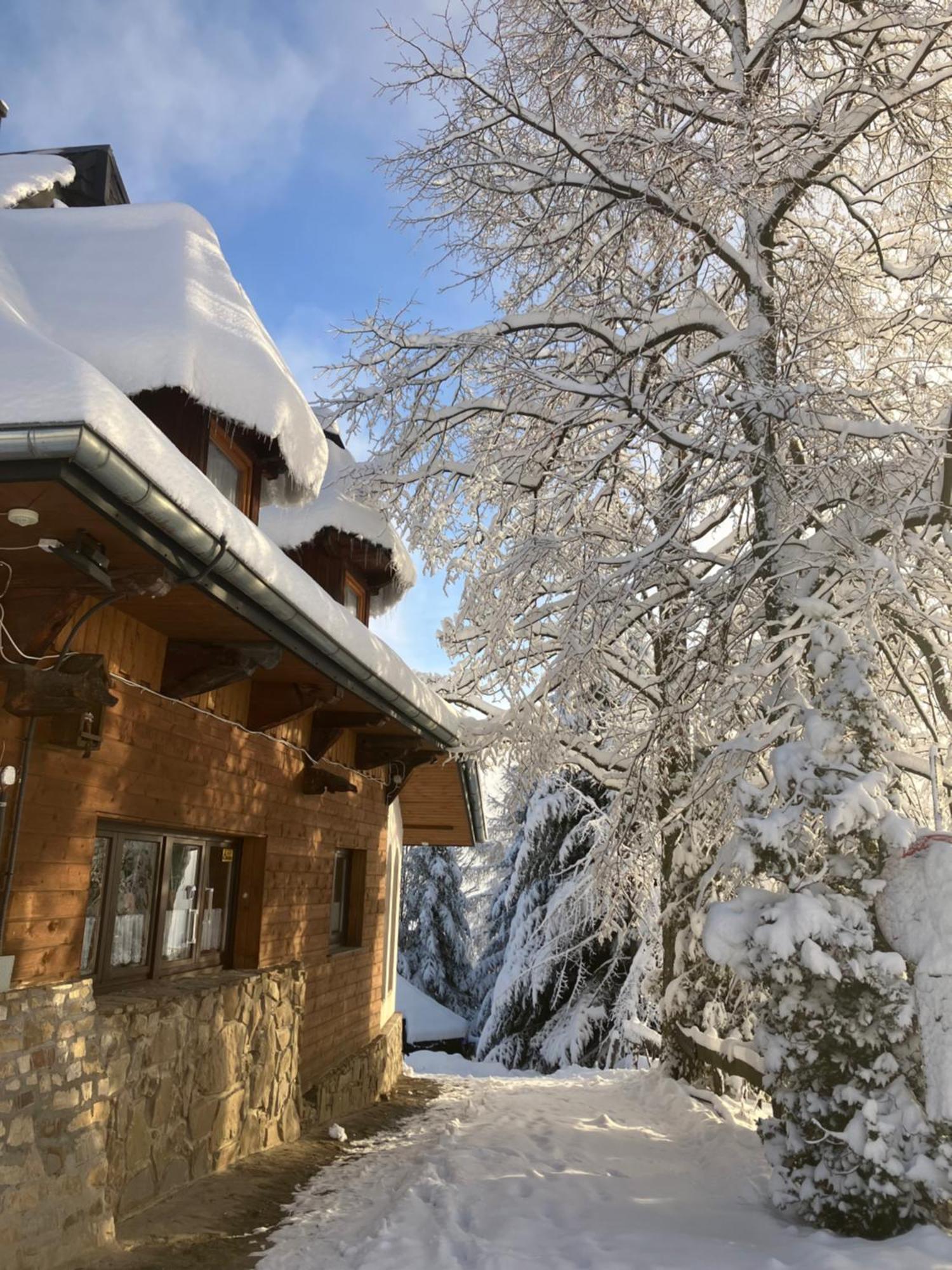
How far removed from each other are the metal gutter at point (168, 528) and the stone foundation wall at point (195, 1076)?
2.13 m

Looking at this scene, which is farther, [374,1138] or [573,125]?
[374,1138]

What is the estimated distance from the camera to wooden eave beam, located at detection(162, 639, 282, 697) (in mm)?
5480

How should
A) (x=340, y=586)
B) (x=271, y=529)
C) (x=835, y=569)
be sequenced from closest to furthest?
(x=835, y=569) < (x=271, y=529) < (x=340, y=586)

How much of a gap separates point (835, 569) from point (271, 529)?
5226 millimetres

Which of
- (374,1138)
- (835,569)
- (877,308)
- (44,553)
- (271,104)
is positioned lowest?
(374,1138)

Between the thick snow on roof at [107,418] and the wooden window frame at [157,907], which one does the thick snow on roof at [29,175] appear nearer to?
the thick snow on roof at [107,418]

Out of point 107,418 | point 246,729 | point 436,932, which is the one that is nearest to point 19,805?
point 107,418

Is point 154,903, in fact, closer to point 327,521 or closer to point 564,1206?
point 564,1206

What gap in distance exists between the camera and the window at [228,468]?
6.17 m

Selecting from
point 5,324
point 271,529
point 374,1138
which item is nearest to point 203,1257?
point 374,1138

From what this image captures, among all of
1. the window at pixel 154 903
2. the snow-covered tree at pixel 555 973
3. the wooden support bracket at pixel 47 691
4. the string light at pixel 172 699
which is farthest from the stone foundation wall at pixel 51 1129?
the snow-covered tree at pixel 555 973

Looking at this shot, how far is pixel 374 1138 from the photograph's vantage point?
297 inches

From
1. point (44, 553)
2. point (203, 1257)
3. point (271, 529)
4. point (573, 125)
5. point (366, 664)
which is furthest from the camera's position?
point (271, 529)

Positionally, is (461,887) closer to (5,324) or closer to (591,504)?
(591,504)
